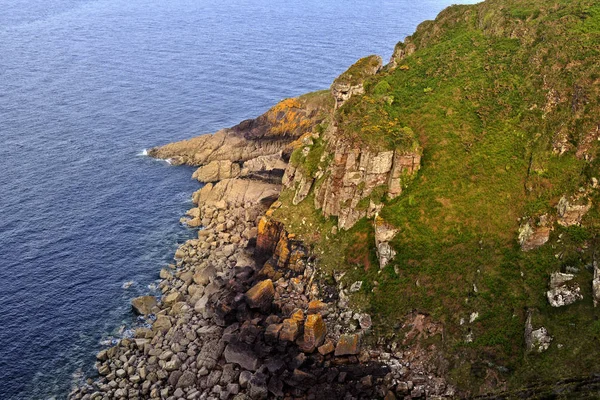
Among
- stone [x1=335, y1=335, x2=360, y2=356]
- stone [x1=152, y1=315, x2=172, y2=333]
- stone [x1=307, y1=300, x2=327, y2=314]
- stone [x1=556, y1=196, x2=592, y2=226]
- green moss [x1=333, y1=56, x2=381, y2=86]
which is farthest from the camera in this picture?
green moss [x1=333, y1=56, x2=381, y2=86]

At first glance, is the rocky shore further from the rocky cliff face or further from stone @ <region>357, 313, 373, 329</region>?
the rocky cliff face

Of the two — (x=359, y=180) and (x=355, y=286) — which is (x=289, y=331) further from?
(x=359, y=180)

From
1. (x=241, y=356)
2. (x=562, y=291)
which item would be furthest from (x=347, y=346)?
(x=562, y=291)

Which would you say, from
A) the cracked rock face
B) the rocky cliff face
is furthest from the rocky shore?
the rocky cliff face

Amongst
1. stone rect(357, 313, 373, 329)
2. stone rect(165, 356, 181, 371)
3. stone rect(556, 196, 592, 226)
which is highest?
stone rect(556, 196, 592, 226)

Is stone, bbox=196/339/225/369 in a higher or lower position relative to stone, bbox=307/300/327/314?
lower

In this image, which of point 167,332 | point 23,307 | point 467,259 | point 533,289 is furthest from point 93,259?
point 533,289

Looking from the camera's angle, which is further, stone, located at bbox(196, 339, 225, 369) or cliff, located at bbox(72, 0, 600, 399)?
stone, located at bbox(196, 339, 225, 369)

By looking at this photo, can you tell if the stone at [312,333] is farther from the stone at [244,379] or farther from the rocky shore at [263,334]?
the stone at [244,379]
